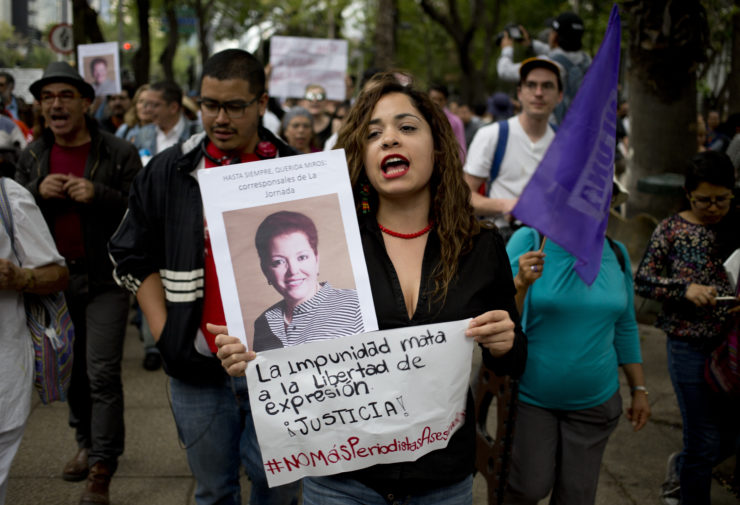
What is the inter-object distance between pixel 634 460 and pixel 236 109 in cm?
342

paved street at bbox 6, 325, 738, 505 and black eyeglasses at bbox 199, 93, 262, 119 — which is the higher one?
black eyeglasses at bbox 199, 93, 262, 119

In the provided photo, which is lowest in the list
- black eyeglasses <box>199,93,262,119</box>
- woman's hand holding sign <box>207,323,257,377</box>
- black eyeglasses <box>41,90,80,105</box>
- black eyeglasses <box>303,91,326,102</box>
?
woman's hand holding sign <box>207,323,257,377</box>

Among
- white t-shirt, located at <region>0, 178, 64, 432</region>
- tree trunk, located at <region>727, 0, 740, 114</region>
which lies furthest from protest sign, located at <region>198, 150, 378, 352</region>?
tree trunk, located at <region>727, 0, 740, 114</region>

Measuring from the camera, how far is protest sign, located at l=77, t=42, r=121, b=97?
9312 millimetres

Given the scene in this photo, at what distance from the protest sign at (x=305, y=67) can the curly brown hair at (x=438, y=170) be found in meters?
7.85

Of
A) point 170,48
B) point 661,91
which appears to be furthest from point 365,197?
point 170,48

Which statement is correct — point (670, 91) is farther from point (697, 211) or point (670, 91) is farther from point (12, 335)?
point (12, 335)

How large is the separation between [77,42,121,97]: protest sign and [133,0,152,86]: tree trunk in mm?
10332

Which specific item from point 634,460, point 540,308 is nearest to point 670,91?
A: point 634,460

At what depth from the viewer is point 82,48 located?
374 inches

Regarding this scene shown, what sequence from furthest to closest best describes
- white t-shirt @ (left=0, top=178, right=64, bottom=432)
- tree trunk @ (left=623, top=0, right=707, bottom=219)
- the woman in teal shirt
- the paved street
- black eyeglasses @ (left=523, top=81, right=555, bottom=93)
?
tree trunk @ (left=623, top=0, right=707, bottom=219)
black eyeglasses @ (left=523, top=81, right=555, bottom=93)
the paved street
the woman in teal shirt
white t-shirt @ (left=0, top=178, right=64, bottom=432)

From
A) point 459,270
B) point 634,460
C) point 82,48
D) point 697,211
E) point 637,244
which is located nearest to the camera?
point 459,270

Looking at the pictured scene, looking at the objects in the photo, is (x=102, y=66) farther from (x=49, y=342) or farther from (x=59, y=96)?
(x=49, y=342)

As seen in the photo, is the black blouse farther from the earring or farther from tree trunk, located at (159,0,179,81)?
tree trunk, located at (159,0,179,81)
